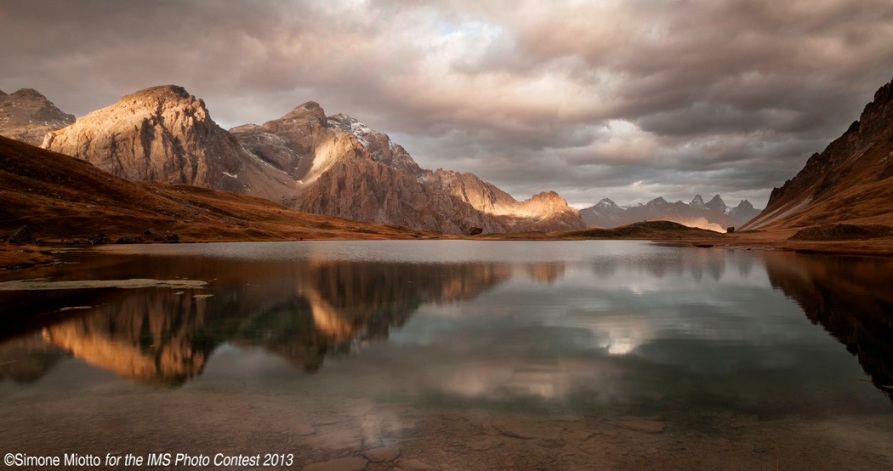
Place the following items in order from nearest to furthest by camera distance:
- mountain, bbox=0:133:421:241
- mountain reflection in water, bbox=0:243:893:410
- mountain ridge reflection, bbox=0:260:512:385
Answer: mountain reflection in water, bbox=0:243:893:410, mountain ridge reflection, bbox=0:260:512:385, mountain, bbox=0:133:421:241

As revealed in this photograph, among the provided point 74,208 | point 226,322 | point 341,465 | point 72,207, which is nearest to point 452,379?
point 341,465

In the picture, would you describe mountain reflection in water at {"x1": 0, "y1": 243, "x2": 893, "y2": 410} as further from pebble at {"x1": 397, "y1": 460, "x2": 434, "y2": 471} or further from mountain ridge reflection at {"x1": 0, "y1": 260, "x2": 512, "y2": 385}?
pebble at {"x1": 397, "y1": 460, "x2": 434, "y2": 471}

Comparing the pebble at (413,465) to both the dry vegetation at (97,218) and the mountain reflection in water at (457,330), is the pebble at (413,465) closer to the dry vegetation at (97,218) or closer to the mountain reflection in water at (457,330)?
the mountain reflection in water at (457,330)

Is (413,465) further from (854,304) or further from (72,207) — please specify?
(72,207)

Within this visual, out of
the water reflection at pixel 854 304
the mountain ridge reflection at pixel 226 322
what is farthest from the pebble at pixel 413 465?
the water reflection at pixel 854 304

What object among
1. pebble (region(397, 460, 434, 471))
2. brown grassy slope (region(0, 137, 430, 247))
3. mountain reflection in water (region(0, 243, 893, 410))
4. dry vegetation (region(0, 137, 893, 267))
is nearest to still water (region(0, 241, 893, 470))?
pebble (region(397, 460, 434, 471))

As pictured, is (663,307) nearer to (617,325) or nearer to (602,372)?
(617,325)

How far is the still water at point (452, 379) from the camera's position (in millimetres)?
13602

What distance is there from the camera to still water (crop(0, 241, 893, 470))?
13.6 m

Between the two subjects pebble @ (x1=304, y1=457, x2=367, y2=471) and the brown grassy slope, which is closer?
pebble @ (x1=304, y1=457, x2=367, y2=471)

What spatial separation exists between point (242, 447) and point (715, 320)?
32.9m

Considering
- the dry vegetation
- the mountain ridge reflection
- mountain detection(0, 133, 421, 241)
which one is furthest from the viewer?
mountain detection(0, 133, 421, 241)

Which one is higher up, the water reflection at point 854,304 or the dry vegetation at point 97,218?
the dry vegetation at point 97,218

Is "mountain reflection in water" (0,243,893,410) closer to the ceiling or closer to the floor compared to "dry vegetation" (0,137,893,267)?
closer to the floor
